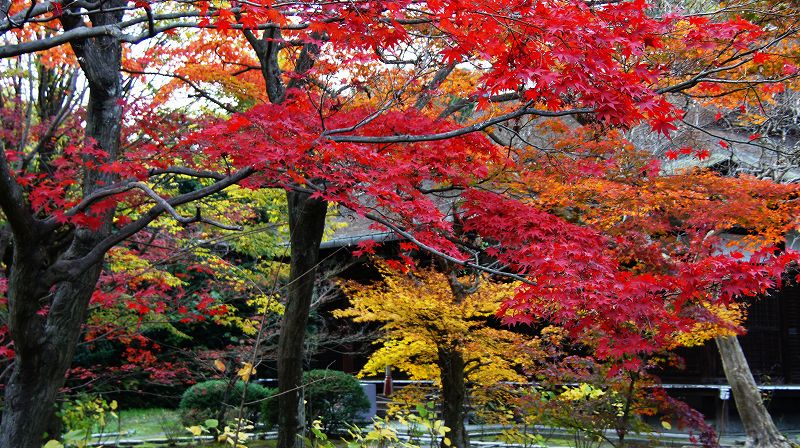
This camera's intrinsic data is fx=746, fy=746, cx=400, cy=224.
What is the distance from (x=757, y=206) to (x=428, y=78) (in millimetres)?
4191

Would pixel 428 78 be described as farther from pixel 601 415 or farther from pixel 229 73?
pixel 601 415

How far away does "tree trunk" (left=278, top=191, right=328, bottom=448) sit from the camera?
7.21 m

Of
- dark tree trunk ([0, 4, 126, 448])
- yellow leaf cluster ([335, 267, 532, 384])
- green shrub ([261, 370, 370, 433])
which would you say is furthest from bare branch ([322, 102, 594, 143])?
green shrub ([261, 370, 370, 433])

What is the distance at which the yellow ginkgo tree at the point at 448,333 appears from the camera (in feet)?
29.5

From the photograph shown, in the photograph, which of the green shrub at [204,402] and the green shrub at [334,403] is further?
the green shrub at [334,403]

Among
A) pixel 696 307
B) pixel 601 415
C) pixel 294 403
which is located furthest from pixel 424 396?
pixel 696 307

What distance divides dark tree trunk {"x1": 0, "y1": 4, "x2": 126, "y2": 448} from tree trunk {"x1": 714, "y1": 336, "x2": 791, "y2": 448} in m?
8.83

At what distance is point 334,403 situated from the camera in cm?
1228

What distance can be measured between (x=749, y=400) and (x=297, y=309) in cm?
718

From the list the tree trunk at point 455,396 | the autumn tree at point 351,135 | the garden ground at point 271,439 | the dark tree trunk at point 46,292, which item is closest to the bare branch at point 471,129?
the autumn tree at point 351,135

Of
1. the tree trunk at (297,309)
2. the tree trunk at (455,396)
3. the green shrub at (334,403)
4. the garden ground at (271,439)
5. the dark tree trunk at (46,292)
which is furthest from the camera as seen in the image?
the green shrub at (334,403)

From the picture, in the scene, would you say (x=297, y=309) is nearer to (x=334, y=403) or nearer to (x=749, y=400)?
A: (x=334, y=403)

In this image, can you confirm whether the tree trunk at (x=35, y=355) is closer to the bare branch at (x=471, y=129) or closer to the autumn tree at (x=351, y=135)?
the autumn tree at (x=351, y=135)

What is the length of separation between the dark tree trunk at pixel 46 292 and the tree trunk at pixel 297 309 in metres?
2.09
